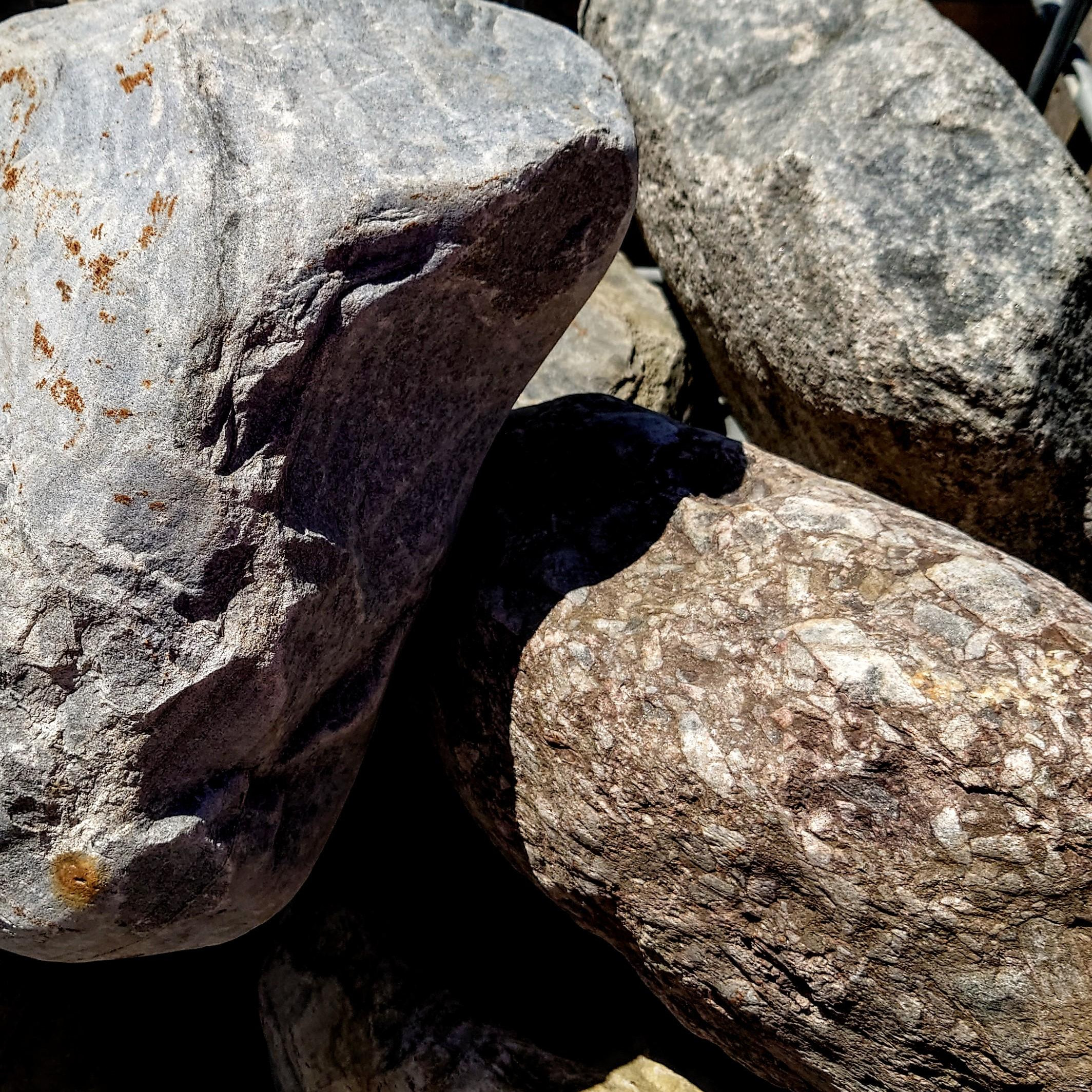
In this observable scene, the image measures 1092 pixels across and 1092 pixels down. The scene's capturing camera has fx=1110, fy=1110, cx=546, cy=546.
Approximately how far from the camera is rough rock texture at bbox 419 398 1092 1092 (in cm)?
114

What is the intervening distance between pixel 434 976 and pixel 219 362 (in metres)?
1.05

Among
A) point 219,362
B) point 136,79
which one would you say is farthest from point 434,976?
point 136,79

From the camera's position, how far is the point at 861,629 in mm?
1235

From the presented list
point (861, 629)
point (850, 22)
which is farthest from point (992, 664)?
point (850, 22)

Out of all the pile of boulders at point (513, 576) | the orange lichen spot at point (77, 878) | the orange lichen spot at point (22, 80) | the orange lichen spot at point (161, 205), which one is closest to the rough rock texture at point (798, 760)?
the pile of boulders at point (513, 576)

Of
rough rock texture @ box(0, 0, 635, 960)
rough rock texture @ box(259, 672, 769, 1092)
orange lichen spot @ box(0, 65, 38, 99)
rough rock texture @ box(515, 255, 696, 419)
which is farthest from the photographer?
rough rock texture @ box(515, 255, 696, 419)

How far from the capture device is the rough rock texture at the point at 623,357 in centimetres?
216

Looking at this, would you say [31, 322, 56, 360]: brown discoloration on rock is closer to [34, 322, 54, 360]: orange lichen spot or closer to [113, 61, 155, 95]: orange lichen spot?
[34, 322, 54, 360]: orange lichen spot

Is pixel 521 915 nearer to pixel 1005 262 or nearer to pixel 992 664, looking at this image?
pixel 992 664

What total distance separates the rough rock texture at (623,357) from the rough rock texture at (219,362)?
86 cm

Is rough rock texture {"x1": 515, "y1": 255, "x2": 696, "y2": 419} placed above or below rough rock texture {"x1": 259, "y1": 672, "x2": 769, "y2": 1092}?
above

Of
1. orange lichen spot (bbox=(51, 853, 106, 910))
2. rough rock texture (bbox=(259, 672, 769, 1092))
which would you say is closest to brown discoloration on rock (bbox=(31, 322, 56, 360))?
orange lichen spot (bbox=(51, 853, 106, 910))

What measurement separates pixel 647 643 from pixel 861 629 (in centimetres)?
24

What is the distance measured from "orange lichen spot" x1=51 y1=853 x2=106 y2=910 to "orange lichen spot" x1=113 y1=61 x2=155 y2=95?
798mm
